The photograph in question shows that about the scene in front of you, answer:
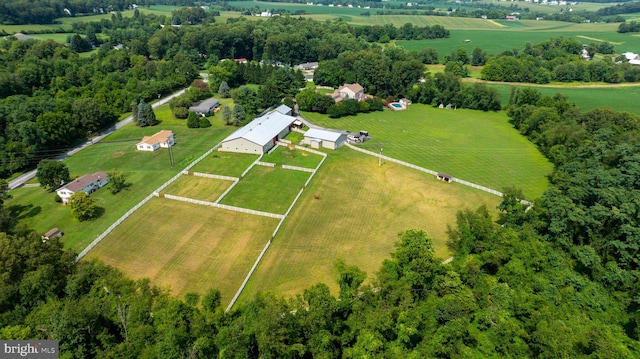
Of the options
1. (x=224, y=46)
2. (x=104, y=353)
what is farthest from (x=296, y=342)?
(x=224, y=46)

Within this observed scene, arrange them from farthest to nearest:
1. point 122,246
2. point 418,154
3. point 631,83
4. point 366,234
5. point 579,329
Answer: point 631,83 < point 418,154 < point 366,234 < point 122,246 < point 579,329

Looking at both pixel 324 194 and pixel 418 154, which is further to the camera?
pixel 418 154

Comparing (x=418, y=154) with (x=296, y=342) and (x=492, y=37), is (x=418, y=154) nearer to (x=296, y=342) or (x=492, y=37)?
(x=296, y=342)

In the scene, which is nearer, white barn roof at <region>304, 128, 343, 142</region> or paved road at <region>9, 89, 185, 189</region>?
paved road at <region>9, 89, 185, 189</region>

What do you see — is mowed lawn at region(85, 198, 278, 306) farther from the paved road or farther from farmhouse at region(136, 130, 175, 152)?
the paved road

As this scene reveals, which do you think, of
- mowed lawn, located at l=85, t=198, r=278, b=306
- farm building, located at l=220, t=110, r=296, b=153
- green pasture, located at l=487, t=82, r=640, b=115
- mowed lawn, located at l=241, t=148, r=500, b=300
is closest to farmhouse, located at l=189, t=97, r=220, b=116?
farm building, located at l=220, t=110, r=296, b=153

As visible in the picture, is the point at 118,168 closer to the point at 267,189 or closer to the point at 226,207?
the point at 226,207

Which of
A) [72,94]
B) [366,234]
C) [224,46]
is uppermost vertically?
[224,46]
